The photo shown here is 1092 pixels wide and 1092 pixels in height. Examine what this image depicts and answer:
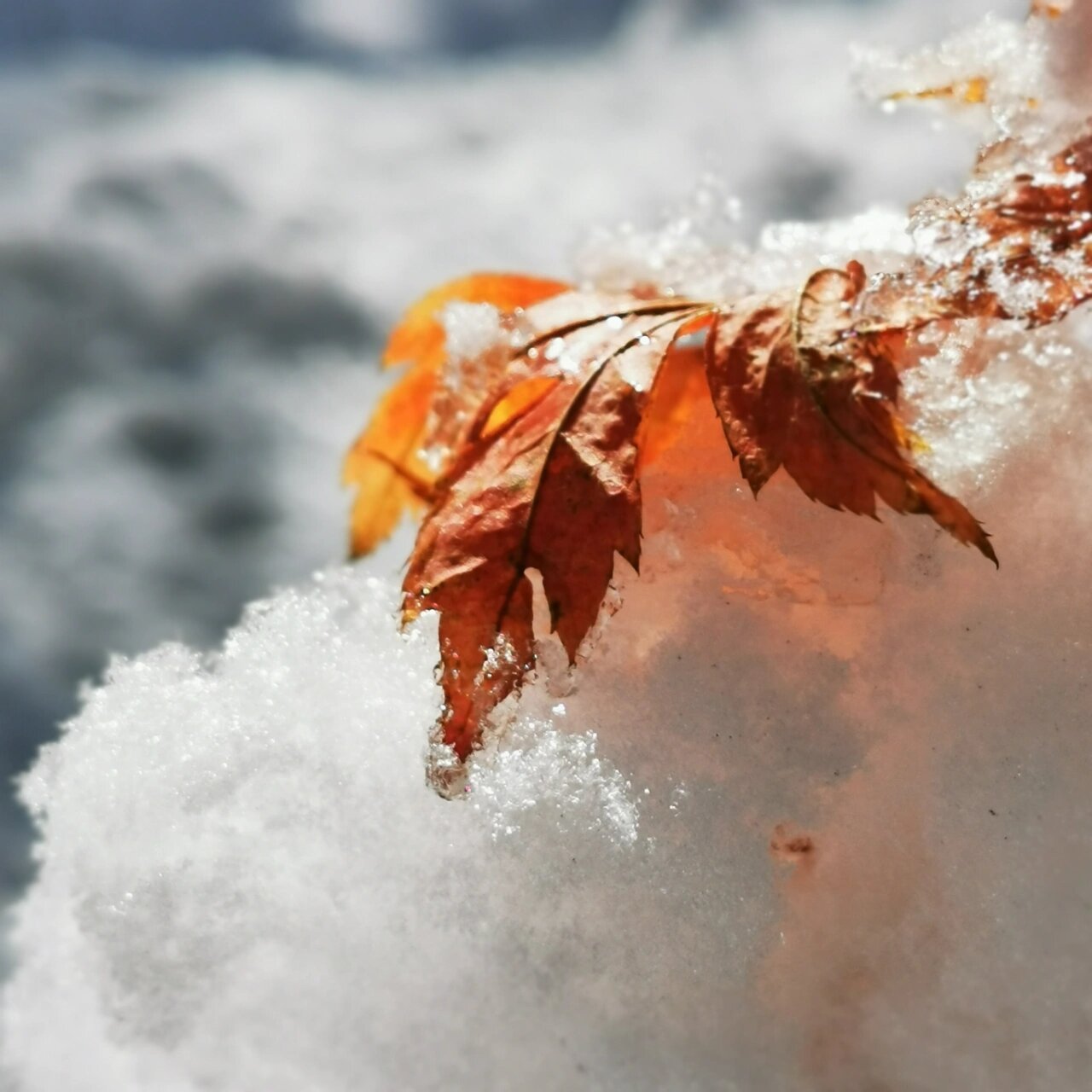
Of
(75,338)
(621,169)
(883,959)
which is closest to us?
(883,959)

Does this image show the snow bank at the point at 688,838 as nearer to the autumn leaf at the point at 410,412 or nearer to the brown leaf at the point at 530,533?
the brown leaf at the point at 530,533

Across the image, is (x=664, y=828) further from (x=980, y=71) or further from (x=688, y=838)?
(x=980, y=71)

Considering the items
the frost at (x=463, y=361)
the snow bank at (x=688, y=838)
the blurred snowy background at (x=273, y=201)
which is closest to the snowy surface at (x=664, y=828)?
the snow bank at (x=688, y=838)

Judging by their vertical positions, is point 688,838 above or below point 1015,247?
below

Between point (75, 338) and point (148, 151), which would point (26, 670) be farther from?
point (148, 151)

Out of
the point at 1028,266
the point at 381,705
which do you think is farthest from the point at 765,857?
the point at 1028,266

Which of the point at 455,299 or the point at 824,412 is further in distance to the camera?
the point at 455,299

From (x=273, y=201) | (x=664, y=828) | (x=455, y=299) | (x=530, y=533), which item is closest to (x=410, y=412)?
(x=455, y=299)

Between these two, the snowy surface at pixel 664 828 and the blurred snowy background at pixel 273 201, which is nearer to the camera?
the snowy surface at pixel 664 828
